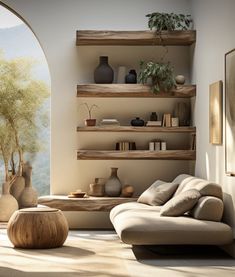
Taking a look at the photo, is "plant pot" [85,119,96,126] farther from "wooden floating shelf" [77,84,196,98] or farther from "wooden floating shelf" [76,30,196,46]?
"wooden floating shelf" [76,30,196,46]

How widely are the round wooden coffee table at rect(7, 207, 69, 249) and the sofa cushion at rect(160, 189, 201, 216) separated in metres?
1.19

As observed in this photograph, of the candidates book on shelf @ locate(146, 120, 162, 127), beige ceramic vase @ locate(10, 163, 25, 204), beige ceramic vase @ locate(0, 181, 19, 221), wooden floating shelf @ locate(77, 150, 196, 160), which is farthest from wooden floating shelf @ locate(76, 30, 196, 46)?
beige ceramic vase @ locate(0, 181, 19, 221)

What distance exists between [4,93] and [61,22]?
1.75m

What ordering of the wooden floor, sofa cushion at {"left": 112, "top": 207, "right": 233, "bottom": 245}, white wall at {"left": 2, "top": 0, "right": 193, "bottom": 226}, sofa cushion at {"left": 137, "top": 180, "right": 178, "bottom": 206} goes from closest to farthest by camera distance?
the wooden floor < sofa cushion at {"left": 112, "top": 207, "right": 233, "bottom": 245} < sofa cushion at {"left": 137, "top": 180, "right": 178, "bottom": 206} < white wall at {"left": 2, "top": 0, "right": 193, "bottom": 226}

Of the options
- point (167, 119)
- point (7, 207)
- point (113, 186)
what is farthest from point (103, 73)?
point (7, 207)

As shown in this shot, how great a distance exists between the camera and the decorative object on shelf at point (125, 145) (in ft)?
31.1

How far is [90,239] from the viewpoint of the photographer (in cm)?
852

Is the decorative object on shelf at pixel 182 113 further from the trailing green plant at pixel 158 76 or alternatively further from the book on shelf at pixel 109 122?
the book on shelf at pixel 109 122

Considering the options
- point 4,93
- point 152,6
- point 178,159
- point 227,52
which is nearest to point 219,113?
point 227,52

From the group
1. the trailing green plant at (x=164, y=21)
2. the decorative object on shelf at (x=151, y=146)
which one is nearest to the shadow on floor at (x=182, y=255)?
the decorative object on shelf at (x=151, y=146)

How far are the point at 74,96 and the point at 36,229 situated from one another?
272 cm

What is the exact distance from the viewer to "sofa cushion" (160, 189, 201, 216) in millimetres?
7293

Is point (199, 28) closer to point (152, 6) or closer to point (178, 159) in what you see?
point (152, 6)

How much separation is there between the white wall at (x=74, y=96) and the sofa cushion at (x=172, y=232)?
2649 millimetres
